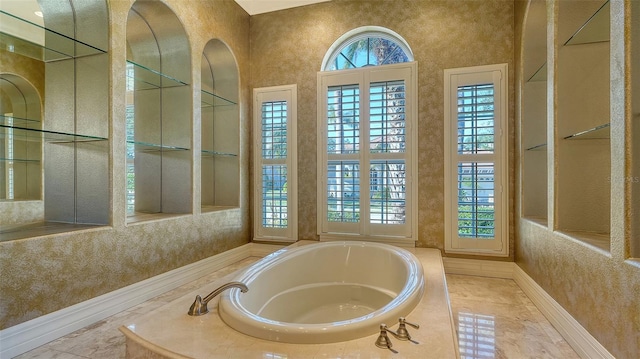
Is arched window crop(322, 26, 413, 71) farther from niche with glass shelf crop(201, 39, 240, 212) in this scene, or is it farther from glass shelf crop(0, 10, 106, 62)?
glass shelf crop(0, 10, 106, 62)

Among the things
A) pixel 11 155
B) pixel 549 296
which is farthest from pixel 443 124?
pixel 11 155

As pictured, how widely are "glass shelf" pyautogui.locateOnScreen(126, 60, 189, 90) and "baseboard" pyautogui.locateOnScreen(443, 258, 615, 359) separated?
294cm

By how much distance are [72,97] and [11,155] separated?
23.0 inches

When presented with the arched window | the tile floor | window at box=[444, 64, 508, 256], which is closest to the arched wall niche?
the tile floor

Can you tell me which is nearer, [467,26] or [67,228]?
[67,228]

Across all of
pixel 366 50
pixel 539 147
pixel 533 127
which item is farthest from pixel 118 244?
pixel 533 127

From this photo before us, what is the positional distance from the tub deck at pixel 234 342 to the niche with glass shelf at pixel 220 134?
2.07m

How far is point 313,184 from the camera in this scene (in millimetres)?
3234

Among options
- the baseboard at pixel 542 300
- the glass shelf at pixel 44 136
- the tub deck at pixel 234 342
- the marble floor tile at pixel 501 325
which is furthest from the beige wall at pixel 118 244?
the baseboard at pixel 542 300

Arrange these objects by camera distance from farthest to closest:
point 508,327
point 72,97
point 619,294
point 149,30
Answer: point 149,30, point 72,97, point 508,327, point 619,294

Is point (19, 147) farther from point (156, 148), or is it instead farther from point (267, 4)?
point (267, 4)

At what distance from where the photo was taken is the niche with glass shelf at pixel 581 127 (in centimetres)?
184

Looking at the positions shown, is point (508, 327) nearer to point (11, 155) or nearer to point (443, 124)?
point (443, 124)

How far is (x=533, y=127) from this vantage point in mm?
2482
